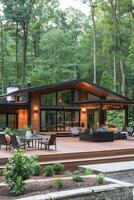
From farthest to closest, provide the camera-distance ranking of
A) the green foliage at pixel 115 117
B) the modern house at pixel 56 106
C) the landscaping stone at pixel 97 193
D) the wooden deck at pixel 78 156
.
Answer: the green foliage at pixel 115 117
the modern house at pixel 56 106
the wooden deck at pixel 78 156
the landscaping stone at pixel 97 193

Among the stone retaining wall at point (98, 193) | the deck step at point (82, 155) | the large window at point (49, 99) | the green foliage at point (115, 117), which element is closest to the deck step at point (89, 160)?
the deck step at point (82, 155)

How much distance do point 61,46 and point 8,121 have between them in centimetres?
1213

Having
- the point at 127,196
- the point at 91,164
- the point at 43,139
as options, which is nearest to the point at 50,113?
the point at 43,139

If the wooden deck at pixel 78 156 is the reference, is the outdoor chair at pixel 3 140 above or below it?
above

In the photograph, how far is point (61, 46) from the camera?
31609 mm

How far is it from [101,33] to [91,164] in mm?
25731

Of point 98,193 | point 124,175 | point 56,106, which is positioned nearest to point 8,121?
point 56,106

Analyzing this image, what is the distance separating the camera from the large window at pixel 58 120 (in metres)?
21.7

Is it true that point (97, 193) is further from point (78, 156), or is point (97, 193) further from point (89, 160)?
A: point (78, 156)

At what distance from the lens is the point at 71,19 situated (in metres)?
40.8

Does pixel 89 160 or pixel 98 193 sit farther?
pixel 89 160

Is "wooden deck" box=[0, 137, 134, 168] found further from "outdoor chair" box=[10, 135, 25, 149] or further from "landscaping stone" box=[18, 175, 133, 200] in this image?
"landscaping stone" box=[18, 175, 133, 200]

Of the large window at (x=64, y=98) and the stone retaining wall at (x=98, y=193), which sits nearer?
the stone retaining wall at (x=98, y=193)

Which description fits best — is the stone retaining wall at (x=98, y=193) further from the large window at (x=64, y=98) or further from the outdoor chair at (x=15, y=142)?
the large window at (x=64, y=98)
